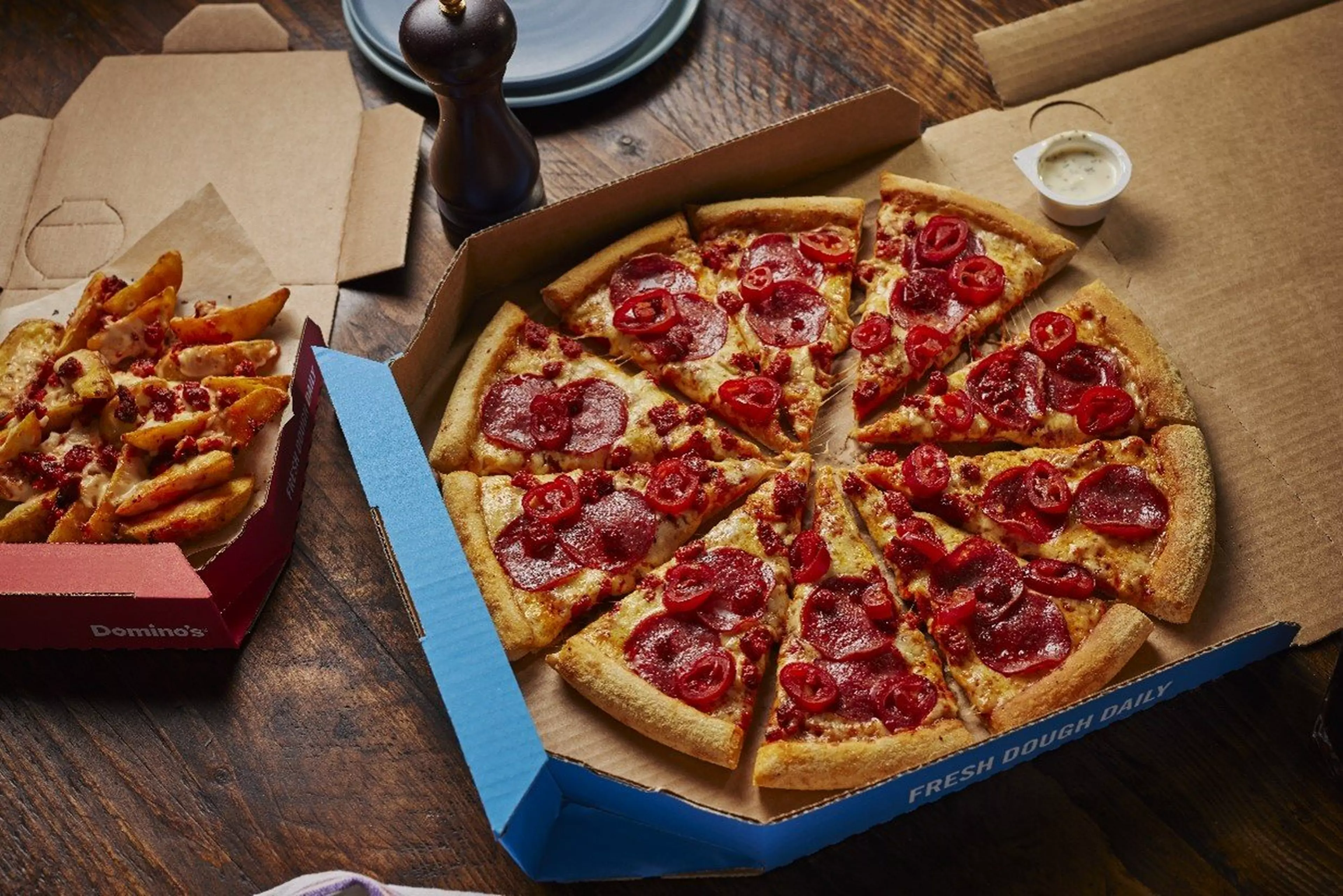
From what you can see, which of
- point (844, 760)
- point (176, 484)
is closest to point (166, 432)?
point (176, 484)

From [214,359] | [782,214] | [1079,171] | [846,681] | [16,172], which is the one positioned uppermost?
[1079,171]

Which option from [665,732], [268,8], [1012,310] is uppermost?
[268,8]

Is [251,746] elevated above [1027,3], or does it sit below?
below

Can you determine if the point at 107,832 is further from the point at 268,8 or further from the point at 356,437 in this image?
the point at 268,8

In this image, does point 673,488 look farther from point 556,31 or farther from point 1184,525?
point 556,31

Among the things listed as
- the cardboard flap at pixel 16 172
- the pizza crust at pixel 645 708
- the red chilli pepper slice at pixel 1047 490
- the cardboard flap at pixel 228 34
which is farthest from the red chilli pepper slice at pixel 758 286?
the cardboard flap at pixel 16 172

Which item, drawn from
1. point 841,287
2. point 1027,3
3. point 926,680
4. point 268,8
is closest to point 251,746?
point 926,680
